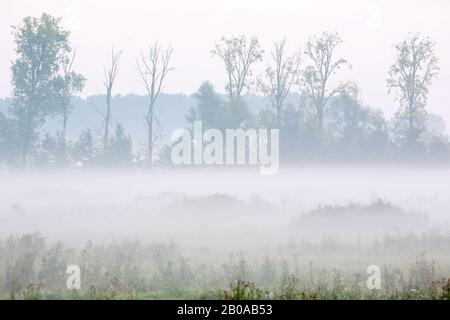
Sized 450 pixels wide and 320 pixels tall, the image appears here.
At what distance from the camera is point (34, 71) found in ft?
155

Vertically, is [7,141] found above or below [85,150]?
above

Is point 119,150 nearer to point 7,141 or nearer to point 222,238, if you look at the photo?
point 7,141

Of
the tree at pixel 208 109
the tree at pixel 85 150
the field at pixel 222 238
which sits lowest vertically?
the field at pixel 222 238

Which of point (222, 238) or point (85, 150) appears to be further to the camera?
point (85, 150)

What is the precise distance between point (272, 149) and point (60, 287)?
38.7 m

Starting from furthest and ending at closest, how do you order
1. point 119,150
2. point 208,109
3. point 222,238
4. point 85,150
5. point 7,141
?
point 208,109, point 85,150, point 119,150, point 7,141, point 222,238

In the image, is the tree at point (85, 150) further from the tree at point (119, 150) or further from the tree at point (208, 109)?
the tree at point (208, 109)

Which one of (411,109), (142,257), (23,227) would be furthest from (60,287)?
(411,109)

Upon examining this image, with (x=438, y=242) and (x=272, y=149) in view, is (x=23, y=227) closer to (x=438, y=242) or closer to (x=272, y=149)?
(x=438, y=242)

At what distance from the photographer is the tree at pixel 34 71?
46.3 meters

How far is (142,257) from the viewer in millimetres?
17641

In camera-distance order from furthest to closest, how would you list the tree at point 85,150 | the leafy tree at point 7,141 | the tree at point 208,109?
1. the tree at point 208,109
2. the tree at point 85,150
3. the leafy tree at point 7,141

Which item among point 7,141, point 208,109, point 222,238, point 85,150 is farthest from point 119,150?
point 222,238

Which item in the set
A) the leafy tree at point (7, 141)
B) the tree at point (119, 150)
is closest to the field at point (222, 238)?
the tree at point (119, 150)
